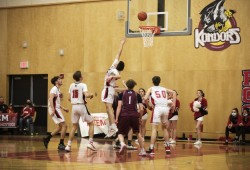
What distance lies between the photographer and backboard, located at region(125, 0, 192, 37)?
72.3 ft

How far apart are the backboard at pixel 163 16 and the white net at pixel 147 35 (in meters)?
0.29

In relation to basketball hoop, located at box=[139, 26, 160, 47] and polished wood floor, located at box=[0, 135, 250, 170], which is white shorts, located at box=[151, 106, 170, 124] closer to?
polished wood floor, located at box=[0, 135, 250, 170]

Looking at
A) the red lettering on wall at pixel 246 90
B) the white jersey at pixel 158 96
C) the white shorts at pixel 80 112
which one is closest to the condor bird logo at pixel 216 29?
the red lettering on wall at pixel 246 90

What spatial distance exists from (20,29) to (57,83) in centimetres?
1262

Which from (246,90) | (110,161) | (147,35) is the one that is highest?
(147,35)

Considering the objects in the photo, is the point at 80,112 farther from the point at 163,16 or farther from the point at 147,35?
the point at 163,16

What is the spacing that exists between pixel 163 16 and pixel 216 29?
7.89 ft

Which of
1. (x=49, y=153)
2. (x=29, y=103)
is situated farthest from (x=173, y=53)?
(x=49, y=153)

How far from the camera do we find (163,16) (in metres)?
22.5

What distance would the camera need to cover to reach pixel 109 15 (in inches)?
991

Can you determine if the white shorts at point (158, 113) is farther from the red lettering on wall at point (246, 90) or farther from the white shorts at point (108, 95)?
the red lettering on wall at point (246, 90)

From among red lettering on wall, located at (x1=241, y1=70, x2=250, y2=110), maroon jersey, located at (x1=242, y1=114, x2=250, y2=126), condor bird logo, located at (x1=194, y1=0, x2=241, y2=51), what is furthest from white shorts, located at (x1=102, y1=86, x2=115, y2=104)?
condor bird logo, located at (x1=194, y1=0, x2=241, y2=51)

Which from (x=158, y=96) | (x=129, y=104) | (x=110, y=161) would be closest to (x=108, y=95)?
(x=158, y=96)

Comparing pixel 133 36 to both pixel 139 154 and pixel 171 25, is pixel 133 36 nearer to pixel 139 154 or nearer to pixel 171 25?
pixel 171 25
